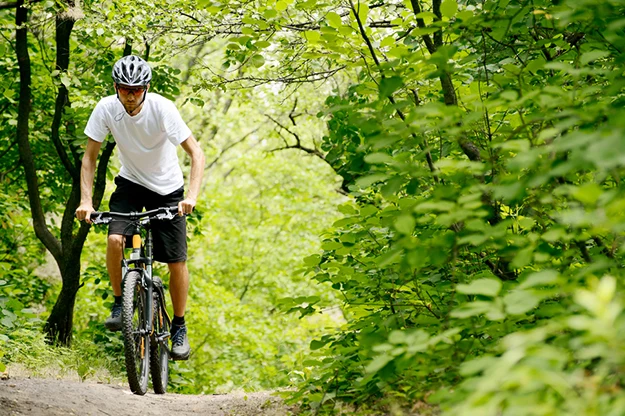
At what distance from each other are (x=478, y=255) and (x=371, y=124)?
49.7 inches

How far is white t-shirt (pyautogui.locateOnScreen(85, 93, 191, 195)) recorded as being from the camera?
15.4ft

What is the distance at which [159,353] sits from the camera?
514 cm

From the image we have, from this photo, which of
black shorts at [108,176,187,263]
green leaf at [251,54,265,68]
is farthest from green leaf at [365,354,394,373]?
green leaf at [251,54,265,68]

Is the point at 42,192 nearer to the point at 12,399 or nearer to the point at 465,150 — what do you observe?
the point at 12,399

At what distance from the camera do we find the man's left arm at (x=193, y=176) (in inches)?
179

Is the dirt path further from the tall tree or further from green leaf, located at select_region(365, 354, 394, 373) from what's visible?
the tall tree

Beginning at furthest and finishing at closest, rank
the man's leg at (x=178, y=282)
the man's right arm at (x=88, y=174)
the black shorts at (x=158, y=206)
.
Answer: the man's leg at (x=178, y=282) → the black shorts at (x=158, y=206) → the man's right arm at (x=88, y=174)

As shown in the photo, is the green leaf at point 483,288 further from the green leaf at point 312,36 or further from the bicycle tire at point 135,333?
the bicycle tire at point 135,333

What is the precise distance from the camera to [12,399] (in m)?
3.93

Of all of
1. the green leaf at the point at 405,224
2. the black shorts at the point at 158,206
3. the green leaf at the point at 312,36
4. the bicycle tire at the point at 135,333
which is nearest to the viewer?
the green leaf at the point at 405,224

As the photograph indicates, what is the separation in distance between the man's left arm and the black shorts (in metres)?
0.31

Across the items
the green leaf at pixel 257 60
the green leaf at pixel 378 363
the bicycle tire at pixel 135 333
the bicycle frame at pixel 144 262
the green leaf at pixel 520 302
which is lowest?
the bicycle tire at pixel 135 333

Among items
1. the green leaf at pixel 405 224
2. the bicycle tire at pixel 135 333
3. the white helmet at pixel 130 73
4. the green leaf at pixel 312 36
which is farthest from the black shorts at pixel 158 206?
the green leaf at pixel 405 224

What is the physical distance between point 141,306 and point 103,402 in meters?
0.71
